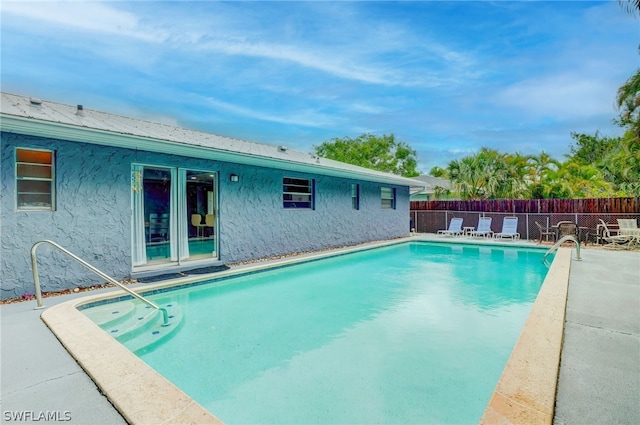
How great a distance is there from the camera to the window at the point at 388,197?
1583 centimetres

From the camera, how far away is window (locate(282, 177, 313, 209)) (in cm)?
1076

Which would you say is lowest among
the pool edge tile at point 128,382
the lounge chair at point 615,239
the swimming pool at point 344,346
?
the swimming pool at point 344,346

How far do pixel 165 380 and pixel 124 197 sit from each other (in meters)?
5.16

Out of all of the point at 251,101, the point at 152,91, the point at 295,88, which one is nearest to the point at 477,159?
the point at 295,88

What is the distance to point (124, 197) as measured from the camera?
22.2 feet

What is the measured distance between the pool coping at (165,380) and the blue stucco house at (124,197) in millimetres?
2126

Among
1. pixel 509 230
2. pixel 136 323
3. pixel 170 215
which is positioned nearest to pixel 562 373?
pixel 136 323

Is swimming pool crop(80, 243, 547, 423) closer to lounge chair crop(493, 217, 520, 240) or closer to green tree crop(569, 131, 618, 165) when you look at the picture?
lounge chair crop(493, 217, 520, 240)

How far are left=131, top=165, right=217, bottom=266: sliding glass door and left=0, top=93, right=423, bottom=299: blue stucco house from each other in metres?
0.03

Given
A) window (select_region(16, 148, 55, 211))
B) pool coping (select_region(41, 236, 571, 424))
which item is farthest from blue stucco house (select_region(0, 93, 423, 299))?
pool coping (select_region(41, 236, 571, 424))

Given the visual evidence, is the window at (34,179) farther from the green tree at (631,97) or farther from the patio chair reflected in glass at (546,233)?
the patio chair reflected in glass at (546,233)

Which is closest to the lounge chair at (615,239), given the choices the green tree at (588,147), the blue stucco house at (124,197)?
the blue stucco house at (124,197)

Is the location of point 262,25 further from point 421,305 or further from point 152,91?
point 421,305

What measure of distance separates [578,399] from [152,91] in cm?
1666
